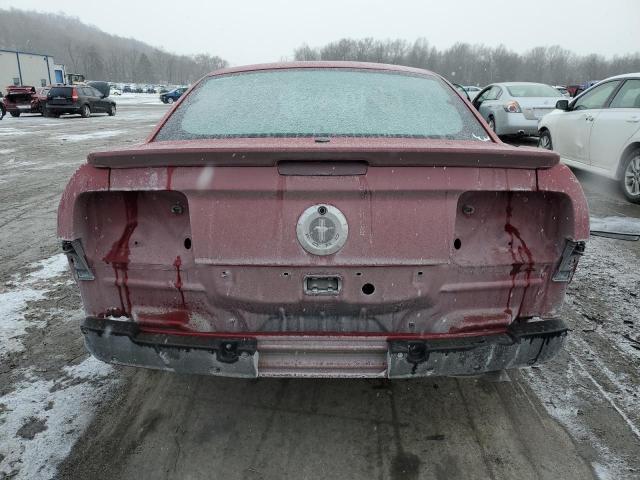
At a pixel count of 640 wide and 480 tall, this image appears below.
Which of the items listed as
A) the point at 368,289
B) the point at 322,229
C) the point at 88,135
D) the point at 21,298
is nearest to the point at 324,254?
the point at 322,229

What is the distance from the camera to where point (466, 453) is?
2277mm

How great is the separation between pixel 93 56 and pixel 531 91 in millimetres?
135092

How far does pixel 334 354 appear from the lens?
2.03 metres

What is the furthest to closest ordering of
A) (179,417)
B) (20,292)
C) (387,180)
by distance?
(20,292) < (179,417) < (387,180)

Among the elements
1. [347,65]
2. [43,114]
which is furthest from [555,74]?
[347,65]

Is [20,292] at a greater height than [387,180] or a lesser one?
lesser

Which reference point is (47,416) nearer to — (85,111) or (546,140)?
(546,140)

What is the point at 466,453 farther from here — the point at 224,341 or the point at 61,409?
the point at 61,409

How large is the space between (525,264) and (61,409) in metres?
2.47

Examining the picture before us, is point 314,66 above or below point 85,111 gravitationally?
above

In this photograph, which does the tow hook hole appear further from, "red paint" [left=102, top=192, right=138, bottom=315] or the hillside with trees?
the hillside with trees

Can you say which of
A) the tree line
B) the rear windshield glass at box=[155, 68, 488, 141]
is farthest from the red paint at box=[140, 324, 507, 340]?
the tree line

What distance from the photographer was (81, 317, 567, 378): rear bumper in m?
2.01

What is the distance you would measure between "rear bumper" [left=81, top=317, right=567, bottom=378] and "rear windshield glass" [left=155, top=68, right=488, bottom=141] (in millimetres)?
1030
